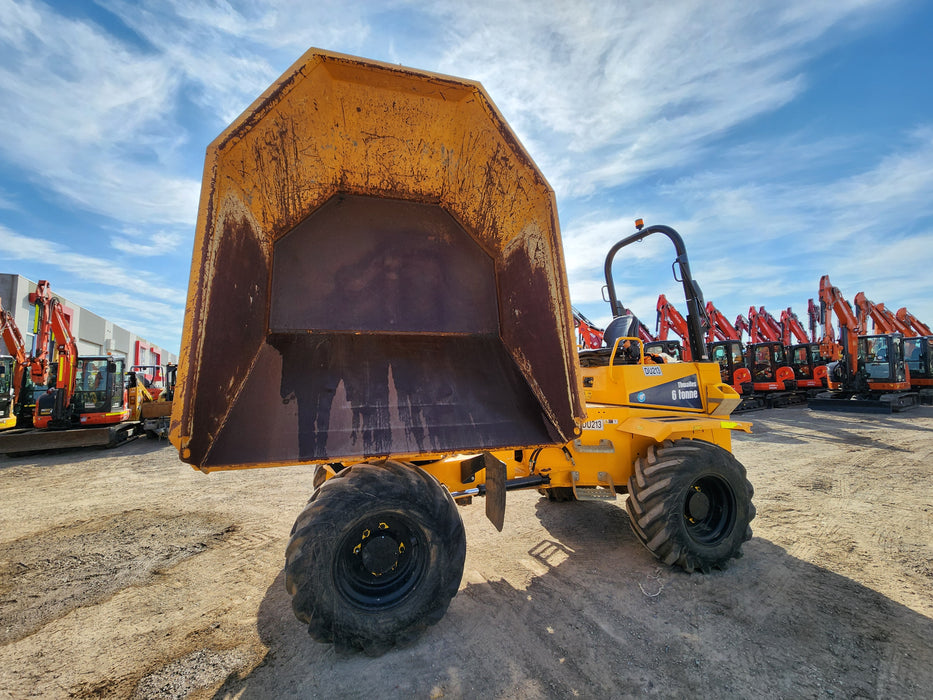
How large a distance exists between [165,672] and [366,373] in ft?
6.64

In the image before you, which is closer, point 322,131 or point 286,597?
point 322,131

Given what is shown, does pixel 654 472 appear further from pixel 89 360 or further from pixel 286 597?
pixel 89 360

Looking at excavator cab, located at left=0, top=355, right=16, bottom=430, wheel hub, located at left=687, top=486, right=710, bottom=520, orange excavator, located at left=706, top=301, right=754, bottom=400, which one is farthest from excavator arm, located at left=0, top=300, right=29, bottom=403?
orange excavator, located at left=706, top=301, right=754, bottom=400

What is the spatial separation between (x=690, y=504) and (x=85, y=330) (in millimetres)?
40555

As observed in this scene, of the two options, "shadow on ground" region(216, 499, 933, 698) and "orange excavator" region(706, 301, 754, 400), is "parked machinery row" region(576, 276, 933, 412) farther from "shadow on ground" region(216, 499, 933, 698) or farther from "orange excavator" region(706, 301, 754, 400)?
"shadow on ground" region(216, 499, 933, 698)

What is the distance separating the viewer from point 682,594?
3273mm

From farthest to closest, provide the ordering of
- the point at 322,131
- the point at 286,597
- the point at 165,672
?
1. the point at 286,597
2. the point at 322,131
3. the point at 165,672

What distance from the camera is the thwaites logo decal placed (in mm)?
4258

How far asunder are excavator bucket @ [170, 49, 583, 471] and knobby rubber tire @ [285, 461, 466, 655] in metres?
0.23

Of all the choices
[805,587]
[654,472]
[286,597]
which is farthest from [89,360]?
[805,587]

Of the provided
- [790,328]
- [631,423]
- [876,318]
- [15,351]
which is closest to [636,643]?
[631,423]

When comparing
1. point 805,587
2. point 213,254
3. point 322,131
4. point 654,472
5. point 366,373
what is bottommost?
point 805,587

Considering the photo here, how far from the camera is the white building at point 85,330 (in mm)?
22859

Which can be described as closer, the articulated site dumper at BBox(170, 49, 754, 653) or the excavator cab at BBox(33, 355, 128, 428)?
the articulated site dumper at BBox(170, 49, 754, 653)
